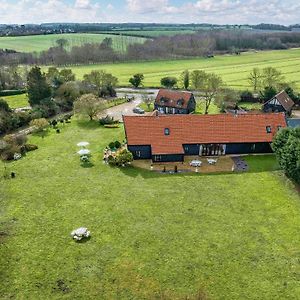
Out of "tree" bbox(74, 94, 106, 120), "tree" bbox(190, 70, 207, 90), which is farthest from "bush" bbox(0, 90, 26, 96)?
"tree" bbox(190, 70, 207, 90)

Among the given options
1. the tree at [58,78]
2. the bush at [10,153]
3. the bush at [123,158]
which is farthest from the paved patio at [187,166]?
the tree at [58,78]

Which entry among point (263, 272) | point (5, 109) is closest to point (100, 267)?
point (263, 272)

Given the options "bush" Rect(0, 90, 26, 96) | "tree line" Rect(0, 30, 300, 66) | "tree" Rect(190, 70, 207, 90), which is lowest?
"bush" Rect(0, 90, 26, 96)

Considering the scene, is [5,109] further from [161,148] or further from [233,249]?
[233,249]

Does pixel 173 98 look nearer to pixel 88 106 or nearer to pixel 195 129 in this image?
pixel 88 106

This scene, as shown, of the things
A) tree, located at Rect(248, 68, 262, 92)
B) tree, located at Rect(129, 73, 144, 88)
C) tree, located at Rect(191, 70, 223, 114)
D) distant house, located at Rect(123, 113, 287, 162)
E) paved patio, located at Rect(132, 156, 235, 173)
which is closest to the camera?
paved patio, located at Rect(132, 156, 235, 173)

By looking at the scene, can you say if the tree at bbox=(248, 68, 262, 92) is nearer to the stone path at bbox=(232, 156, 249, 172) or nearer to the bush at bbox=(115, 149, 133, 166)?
the stone path at bbox=(232, 156, 249, 172)

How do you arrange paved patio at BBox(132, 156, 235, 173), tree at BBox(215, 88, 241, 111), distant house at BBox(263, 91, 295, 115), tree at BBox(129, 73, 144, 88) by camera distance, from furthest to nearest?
tree at BBox(129, 73, 144, 88) → tree at BBox(215, 88, 241, 111) → distant house at BBox(263, 91, 295, 115) → paved patio at BBox(132, 156, 235, 173)
